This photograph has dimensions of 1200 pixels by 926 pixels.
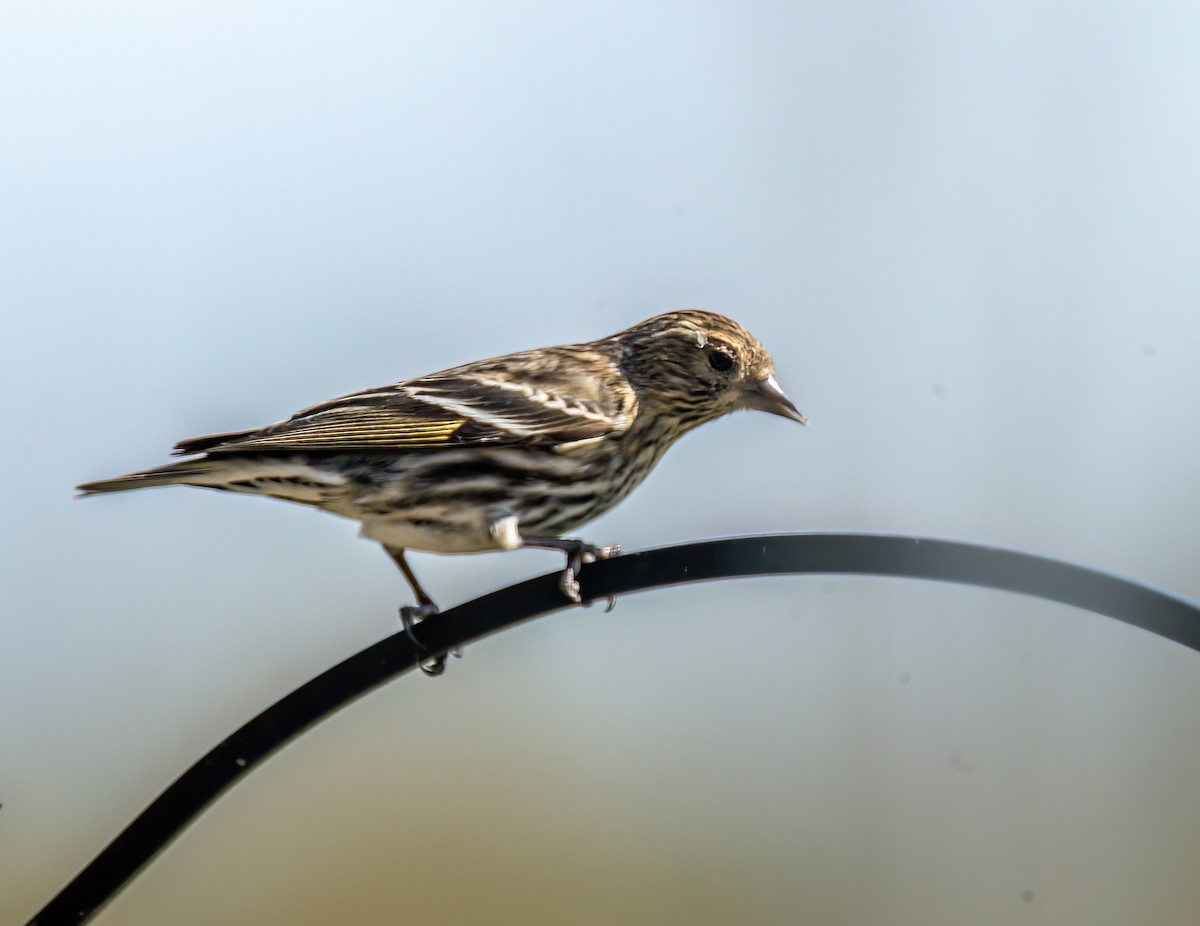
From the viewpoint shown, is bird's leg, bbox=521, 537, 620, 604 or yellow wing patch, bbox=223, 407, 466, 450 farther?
yellow wing patch, bbox=223, 407, 466, 450

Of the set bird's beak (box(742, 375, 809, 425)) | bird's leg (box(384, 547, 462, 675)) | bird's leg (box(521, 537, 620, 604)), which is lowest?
bird's leg (box(384, 547, 462, 675))

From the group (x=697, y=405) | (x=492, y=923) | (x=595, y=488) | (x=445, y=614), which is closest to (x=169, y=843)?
(x=445, y=614)

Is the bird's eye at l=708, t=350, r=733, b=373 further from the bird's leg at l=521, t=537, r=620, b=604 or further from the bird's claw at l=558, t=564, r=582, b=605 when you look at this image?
the bird's claw at l=558, t=564, r=582, b=605

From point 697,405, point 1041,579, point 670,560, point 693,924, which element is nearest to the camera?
point 1041,579

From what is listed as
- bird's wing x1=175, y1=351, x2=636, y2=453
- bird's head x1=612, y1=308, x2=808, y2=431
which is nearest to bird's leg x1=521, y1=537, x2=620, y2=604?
bird's wing x1=175, y1=351, x2=636, y2=453

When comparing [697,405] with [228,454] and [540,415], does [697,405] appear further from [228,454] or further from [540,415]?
[228,454]

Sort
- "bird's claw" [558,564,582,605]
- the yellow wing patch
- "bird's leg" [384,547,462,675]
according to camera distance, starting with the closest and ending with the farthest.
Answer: "bird's claw" [558,564,582,605]
the yellow wing patch
"bird's leg" [384,547,462,675]

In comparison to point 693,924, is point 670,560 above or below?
above
